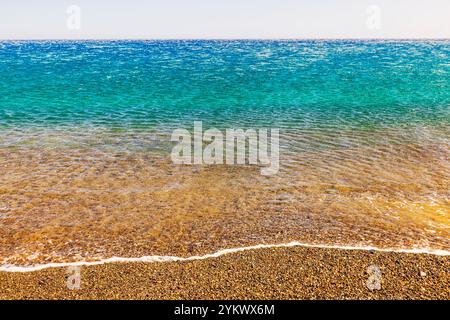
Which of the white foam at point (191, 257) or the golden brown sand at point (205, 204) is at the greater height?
the golden brown sand at point (205, 204)

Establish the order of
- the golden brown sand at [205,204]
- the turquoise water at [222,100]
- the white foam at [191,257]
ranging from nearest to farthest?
the white foam at [191,257] → the golden brown sand at [205,204] → the turquoise water at [222,100]

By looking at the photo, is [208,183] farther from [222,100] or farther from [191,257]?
[222,100]

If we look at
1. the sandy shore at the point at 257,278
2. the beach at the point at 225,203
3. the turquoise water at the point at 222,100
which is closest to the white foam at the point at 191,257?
the beach at the point at 225,203

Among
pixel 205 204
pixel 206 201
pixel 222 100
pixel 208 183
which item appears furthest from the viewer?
pixel 222 100

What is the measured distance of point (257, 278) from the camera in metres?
6.93

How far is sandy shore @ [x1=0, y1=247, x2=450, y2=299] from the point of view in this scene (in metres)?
6.52

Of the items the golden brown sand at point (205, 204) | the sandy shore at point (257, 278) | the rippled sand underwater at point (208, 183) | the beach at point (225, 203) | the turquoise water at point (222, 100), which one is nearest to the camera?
the sandy shore at point (257, 278)

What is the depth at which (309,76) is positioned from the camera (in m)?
44.2

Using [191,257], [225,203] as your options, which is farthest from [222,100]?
[191,257]

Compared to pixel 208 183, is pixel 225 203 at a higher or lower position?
lower

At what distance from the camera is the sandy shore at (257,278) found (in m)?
6.52

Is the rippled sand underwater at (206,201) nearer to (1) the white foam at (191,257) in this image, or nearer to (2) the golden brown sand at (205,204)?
(2) the golden brown sand at (205,204)

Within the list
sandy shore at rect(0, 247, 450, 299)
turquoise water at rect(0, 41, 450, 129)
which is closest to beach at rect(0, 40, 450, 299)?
sandy shore at rect(0, 247, 450, 299)
